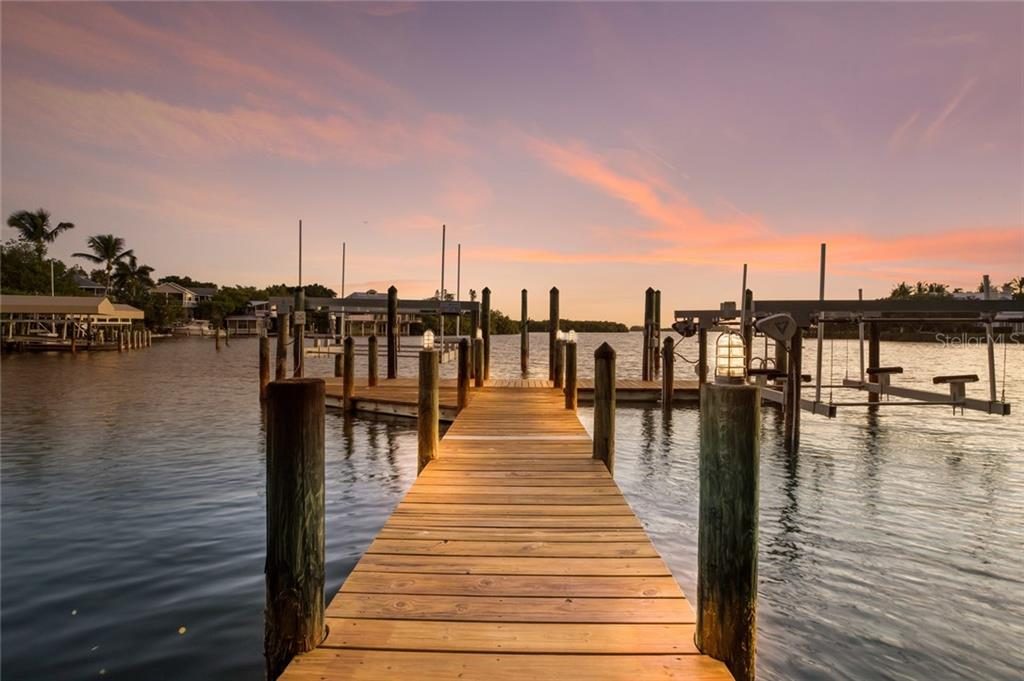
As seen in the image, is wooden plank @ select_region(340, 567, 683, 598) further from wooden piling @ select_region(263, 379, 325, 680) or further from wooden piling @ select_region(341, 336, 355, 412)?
wooden piling @ select_region(341, 336, 355, 412)

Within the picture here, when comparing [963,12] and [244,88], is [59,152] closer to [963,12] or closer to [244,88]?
[244,88]

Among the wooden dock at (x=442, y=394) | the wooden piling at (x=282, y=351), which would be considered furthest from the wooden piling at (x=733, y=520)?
the wooden piling at (x=282, y=351)

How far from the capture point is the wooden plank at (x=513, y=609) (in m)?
3.14

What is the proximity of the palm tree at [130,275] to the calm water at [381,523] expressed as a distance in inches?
3254

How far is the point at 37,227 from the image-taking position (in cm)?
7094

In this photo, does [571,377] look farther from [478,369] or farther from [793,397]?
[478,369]

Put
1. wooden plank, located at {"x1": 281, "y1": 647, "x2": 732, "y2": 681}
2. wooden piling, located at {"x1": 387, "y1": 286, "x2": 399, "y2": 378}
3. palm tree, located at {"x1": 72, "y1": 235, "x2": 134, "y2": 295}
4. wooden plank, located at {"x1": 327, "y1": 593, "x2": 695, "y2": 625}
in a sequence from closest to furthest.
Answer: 1. wooden plank, located at {"x1": 281, "y1": 647, "x2": 732, "y2": 681}
2. wooden plank, located at {"x1": 327, "y1": 593, "x2": 695, "y2": 625}
3. wooden piling, located at {"x1": 387, "y1": 286, "x2": 399, "y2": 378}
4. palm tree, located at {"x1": 72, "y1": 235, "x2": 134, "y2": 295}

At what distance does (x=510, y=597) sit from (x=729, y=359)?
1.98 meters

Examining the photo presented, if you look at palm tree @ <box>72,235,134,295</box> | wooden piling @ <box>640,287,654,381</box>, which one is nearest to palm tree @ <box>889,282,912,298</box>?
wooden piling @ <box>640,287,654,381</box>

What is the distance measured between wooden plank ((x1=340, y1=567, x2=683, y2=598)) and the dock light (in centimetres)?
155

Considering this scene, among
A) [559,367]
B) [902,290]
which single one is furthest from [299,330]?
[902,290]

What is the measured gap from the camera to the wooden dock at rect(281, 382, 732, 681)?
2666 millimetres

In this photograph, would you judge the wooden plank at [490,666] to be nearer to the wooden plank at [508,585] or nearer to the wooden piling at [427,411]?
the wooden plank at [508,585]

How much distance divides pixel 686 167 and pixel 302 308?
15217 millimetres
